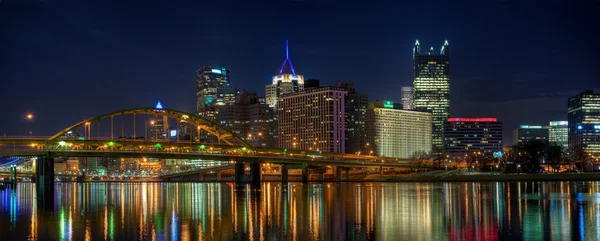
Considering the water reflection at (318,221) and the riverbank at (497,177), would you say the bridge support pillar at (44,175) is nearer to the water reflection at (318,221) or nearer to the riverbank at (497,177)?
the water reflection at (318,221)

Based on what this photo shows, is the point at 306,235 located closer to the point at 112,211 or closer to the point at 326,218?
the point at 326,218

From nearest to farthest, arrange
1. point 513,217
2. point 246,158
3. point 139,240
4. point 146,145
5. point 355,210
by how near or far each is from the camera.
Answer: point 139,240 → point 513,217 → point 355,210 → point 146,145 → point 246,158

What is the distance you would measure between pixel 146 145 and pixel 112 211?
60.4 m

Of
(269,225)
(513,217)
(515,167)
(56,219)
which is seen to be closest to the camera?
(269,225)

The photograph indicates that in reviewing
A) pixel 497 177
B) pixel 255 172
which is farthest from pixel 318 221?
pixel 497 177

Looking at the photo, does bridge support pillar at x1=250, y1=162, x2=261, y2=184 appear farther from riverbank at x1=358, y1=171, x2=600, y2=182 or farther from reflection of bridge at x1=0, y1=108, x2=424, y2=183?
riverbank at x1=358, y1=171, x2=600, y2=182

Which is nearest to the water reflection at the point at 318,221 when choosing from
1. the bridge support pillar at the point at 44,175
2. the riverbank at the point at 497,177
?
the bridge support pillar at the point at 44,175

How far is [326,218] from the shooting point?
44969mm

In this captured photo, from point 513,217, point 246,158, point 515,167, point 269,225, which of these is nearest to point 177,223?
point 269,225

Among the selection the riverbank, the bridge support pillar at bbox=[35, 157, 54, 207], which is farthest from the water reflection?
the riverbank

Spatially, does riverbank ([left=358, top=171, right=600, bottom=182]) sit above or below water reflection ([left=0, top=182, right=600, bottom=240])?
below

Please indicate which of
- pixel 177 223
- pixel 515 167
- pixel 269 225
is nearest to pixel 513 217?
pixel 269 225

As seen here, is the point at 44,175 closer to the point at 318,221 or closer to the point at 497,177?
the point at 318,221

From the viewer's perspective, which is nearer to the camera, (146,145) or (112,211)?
(112,211)
